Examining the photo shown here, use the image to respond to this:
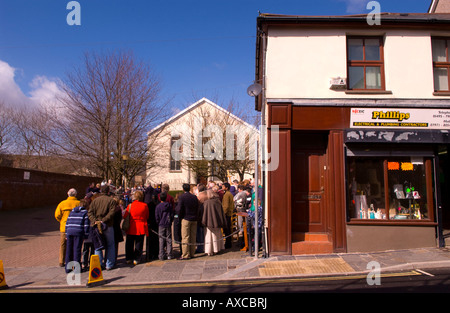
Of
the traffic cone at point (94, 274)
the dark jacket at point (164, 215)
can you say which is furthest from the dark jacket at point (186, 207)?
the traffic cone at point (94, 274)

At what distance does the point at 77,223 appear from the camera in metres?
6.99

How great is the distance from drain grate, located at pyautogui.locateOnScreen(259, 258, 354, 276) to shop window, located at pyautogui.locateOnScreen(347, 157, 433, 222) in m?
1.76

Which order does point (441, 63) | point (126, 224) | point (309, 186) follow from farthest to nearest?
point (441, 63) < point (309, 186) < point (126, 224)

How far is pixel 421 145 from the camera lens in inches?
321

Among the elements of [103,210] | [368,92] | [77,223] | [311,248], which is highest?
[368,92]

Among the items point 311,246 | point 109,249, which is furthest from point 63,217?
point 311,246

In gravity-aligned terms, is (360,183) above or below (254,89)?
below

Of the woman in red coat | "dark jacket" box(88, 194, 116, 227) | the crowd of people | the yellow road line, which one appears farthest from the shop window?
"dark jacket" box(88, 194, 116, 227)

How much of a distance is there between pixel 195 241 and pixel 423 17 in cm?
876

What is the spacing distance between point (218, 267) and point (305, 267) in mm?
1963

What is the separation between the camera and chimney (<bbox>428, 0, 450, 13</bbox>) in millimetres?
11695

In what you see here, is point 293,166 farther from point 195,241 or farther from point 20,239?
point 20,239

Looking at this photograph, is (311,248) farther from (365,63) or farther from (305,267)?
(365,63)

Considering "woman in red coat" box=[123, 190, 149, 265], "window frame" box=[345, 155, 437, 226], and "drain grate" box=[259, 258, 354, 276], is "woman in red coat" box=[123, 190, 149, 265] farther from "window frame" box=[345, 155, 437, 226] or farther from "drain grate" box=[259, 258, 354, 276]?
"window frame" box=[345, 155, 437, 226]
